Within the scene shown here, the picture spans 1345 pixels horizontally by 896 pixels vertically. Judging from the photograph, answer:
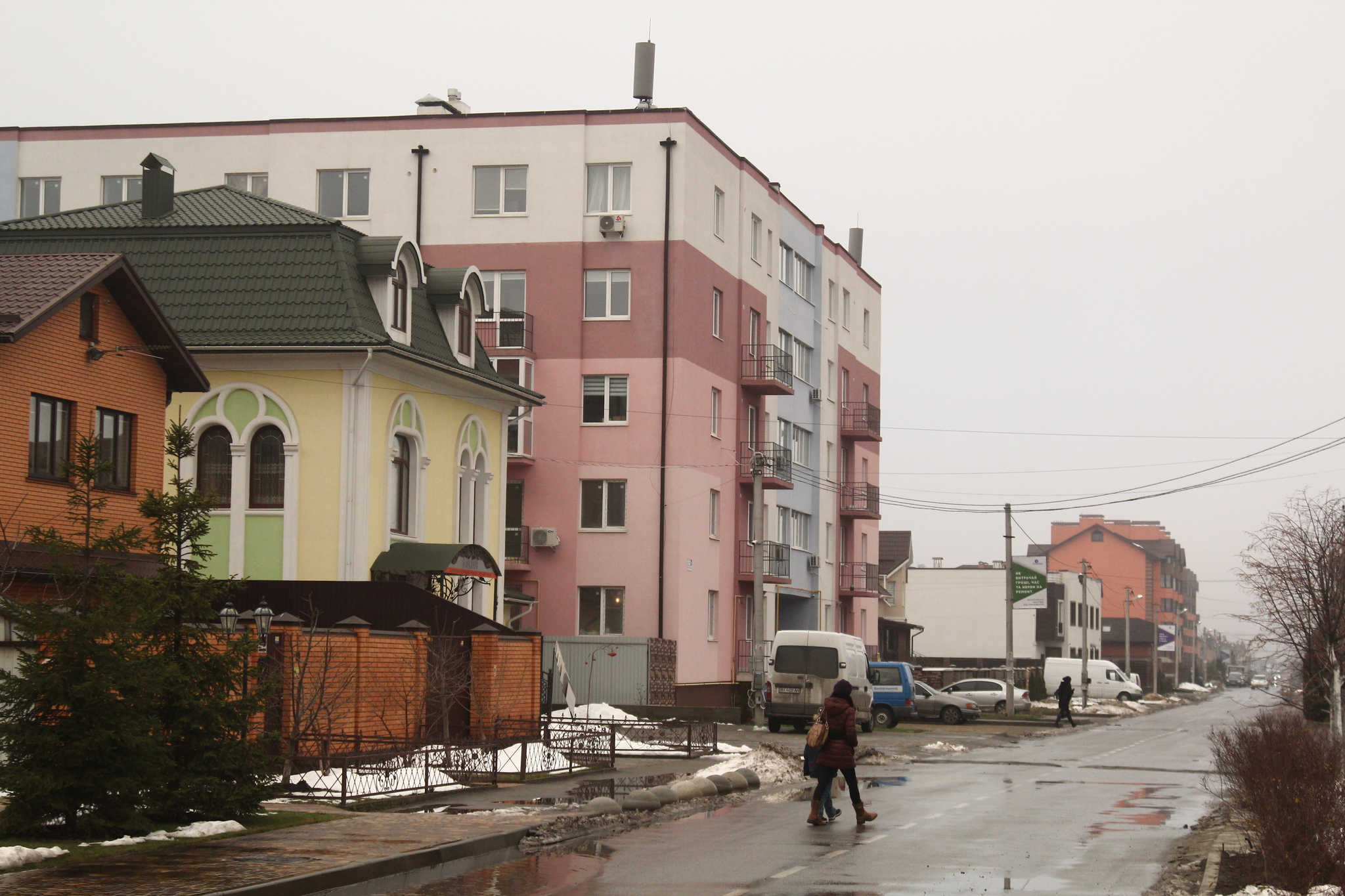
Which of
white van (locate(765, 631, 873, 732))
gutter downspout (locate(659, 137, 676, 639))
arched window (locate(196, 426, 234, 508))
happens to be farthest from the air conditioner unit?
arched window (locate(196, 426, 234, 508))

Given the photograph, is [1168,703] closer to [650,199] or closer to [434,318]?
[650,199]

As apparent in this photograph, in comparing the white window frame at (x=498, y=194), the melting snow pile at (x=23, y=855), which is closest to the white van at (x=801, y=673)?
the white window frame at (x=498, y=194)

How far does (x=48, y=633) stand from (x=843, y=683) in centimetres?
860

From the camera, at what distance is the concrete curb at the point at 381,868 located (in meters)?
11.1

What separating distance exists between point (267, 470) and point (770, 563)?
22.3m

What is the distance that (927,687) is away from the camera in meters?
50.0

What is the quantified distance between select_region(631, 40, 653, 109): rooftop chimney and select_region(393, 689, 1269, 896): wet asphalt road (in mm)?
25624

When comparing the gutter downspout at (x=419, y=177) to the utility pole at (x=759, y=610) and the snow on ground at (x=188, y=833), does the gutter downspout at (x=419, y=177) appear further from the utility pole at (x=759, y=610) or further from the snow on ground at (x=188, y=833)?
the snow on ground at (x=188, y=833)

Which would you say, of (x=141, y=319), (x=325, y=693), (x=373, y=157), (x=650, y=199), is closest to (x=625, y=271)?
(x=650, y=199)

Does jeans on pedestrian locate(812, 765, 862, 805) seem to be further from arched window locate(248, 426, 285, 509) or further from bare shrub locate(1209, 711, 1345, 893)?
arched window locate(248, 426, 285, 509)

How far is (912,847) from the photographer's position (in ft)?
50.3

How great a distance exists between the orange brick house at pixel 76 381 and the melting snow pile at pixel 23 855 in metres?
7.37

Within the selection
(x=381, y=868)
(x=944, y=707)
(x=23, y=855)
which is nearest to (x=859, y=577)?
(x=944, y=707)

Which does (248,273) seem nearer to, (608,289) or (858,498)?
(608,289)
